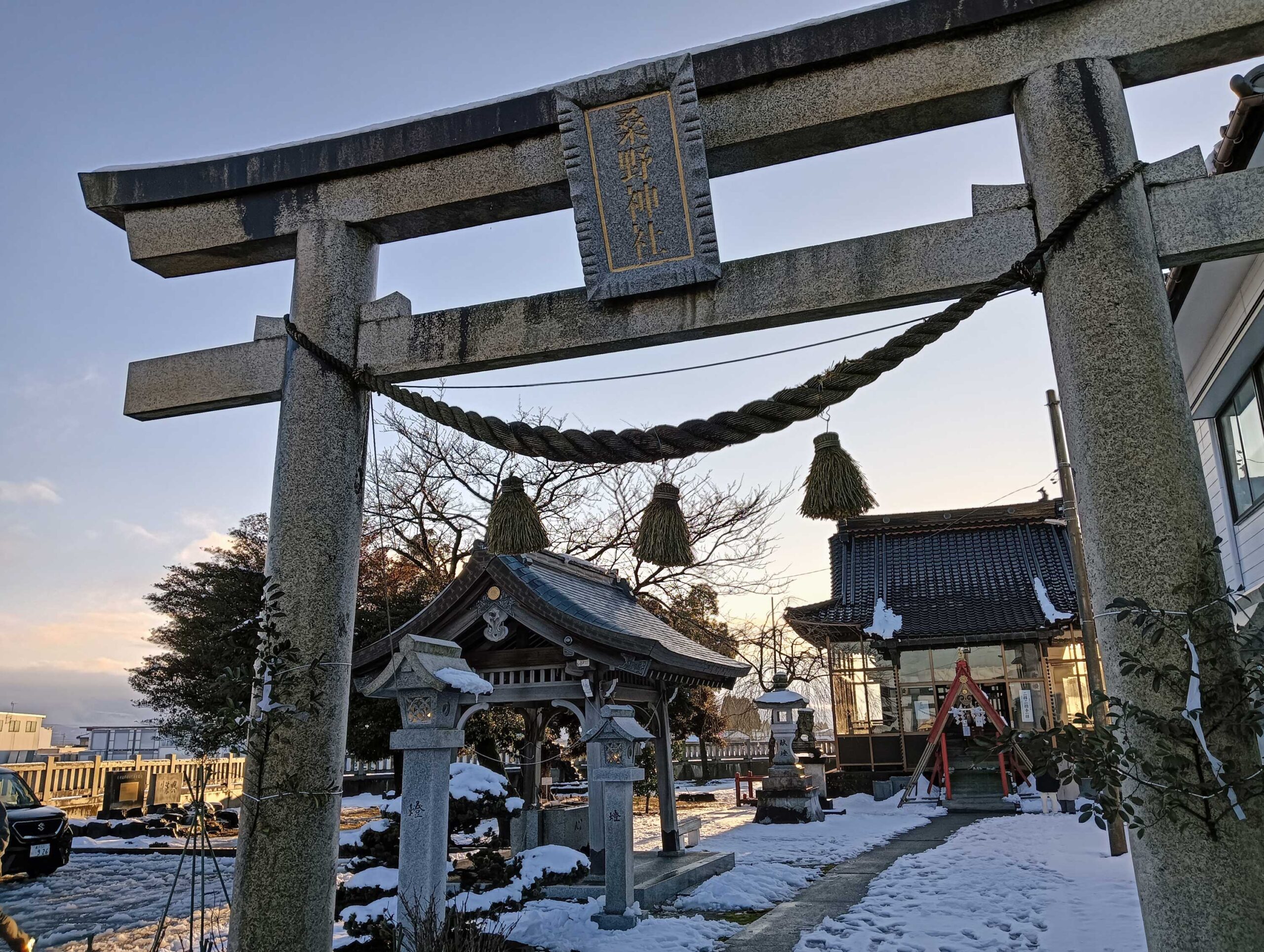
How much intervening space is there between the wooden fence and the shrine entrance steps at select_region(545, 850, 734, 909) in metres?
10.7

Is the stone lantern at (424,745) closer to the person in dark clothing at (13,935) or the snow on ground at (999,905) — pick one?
the person in dark clothing at (13,935)

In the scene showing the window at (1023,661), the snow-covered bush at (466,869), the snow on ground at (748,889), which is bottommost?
the snow on ground at (748,889)

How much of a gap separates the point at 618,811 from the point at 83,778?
1741 cm

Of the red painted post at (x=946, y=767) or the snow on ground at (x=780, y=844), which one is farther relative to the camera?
the red painted post at (x=946, y=767)

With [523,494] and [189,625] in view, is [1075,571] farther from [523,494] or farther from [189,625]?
[189,625]

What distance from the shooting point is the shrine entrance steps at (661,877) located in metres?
8.59

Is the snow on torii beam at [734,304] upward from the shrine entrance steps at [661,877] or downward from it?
upward

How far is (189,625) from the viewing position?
787 inches

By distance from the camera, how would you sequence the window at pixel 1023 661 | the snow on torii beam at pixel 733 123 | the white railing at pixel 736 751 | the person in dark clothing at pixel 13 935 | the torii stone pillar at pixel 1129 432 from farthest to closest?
the white railing at pixel 736 751 < the window at pixel 1023 661 < the person in dark clothing at pixel 13 935 < the snow on torii beam at pixel 733 123 < the torii stone pillar at pixel 1129 432

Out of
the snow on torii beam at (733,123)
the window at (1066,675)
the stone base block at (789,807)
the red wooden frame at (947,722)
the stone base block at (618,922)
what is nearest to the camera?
the snow on torii beam at (733,123)

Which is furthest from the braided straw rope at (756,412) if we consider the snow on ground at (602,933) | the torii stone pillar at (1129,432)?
the snow on ground at (602,933)

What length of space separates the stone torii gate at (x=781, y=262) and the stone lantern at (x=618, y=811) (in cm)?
424

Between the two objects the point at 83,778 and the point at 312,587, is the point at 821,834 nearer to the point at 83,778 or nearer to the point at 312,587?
the point at 312,587

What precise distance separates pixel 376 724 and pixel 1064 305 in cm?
1643
